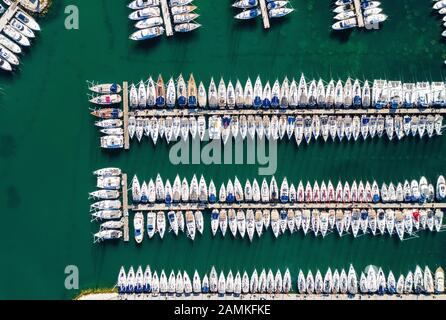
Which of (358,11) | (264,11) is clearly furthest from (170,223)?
(358,11)

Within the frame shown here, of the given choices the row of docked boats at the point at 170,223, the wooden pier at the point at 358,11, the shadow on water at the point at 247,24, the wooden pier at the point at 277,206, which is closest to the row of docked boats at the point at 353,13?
the wooden pier at the point at 358,11

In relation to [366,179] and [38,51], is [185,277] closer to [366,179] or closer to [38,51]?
[366,179]

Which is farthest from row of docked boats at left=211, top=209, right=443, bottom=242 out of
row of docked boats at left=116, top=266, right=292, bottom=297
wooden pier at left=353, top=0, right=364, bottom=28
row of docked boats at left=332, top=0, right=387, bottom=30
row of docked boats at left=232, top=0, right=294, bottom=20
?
row of docked boats at left=232, top=0, right=294, bottom=20

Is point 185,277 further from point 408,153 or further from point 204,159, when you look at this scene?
point 408,153

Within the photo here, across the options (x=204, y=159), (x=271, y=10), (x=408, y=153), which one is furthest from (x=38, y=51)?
(x=408, y=153)

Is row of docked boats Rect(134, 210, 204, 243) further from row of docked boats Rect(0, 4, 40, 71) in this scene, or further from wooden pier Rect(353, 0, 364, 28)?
wooden pier Rect(353, 0, 364, 28)
